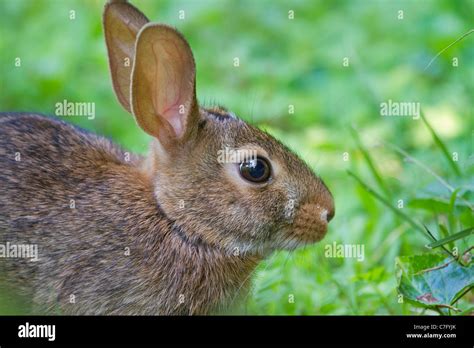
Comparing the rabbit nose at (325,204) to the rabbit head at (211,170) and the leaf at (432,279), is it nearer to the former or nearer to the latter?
the rabbit head at (211,170)

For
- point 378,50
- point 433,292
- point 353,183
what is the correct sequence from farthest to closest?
point 378,50 → point 353,183 → point 433,292

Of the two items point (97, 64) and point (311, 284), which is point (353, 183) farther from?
point (97, 64)

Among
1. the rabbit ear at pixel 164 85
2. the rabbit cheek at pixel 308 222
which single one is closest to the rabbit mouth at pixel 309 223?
the rabbit cheek at pixel 308 222

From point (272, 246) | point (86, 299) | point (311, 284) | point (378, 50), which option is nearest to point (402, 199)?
point (311, 284)

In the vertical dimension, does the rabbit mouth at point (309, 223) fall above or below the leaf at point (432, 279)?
above
